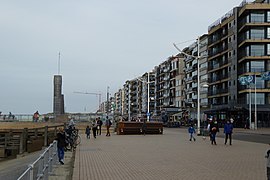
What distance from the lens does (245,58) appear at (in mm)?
71875

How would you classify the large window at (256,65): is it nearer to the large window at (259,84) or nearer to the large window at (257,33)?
the large window at (259,84)

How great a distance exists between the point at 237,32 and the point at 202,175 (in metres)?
67.9

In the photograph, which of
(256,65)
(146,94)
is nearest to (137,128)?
(256,65)

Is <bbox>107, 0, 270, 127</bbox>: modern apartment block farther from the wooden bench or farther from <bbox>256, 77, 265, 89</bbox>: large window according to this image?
the wooden bench

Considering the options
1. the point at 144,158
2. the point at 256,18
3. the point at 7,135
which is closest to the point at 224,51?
the point at 256,18

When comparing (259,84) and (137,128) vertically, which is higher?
(259,84)

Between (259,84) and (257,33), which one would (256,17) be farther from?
(259,84)

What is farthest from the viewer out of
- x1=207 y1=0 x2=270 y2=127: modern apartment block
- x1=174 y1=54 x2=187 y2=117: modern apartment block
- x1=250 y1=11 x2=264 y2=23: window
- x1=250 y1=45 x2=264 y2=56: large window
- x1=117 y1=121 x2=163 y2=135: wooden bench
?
x1=174 y1=54 x2=187 y2=117: modern apartment block

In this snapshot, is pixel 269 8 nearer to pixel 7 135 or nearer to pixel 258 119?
pixel 258 119

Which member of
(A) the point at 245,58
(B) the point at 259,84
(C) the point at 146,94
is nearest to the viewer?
(A) the point at 245,58

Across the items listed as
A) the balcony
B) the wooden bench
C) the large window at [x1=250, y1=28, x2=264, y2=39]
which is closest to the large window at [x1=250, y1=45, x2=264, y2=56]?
the large window at [x1=250, y1=28, x2=264, y2=39]

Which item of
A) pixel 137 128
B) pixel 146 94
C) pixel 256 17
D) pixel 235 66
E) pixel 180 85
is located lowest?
pixel 137 128

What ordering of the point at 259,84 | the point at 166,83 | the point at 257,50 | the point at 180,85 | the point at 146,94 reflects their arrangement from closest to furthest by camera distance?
1. the point at 259,84
2. the point at 257,50
3. the point at 180,85
4. the point at 166,83
5. the point at 146,94

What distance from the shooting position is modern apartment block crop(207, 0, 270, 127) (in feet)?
235
